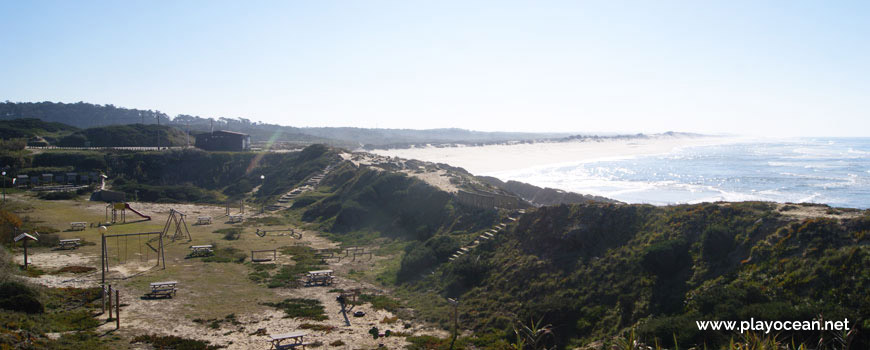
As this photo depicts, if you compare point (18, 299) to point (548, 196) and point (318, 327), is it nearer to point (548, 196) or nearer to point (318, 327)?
point (318, 327)

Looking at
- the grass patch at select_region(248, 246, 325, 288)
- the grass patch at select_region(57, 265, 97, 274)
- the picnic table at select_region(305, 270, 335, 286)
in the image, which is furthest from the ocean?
the grass patch at select_region(57, 265, 97, 274)

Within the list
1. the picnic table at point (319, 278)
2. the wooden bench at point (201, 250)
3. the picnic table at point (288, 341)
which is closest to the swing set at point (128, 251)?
the wooden bench at point (201, 250)

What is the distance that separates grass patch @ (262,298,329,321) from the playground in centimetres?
27

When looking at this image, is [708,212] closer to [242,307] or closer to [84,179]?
[242,307]

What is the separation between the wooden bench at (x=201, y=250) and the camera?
25.7 metres

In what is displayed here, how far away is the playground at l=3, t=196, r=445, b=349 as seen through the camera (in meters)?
15.4

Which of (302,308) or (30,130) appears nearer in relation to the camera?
(302,308)

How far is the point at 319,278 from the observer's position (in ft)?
72.3

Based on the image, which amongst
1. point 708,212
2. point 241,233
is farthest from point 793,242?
point 241,233

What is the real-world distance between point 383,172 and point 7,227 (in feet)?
86.7

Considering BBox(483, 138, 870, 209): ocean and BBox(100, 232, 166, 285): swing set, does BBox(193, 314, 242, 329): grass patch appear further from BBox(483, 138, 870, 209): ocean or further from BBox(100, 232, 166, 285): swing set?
BBox(483, 138, 870, 209): ocean

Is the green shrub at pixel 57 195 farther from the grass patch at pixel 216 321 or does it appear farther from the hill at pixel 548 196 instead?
the hill at pixel 548 196

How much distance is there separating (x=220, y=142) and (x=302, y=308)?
59.2 meters

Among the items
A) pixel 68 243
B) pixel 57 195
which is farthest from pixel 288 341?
pixel 57 195
